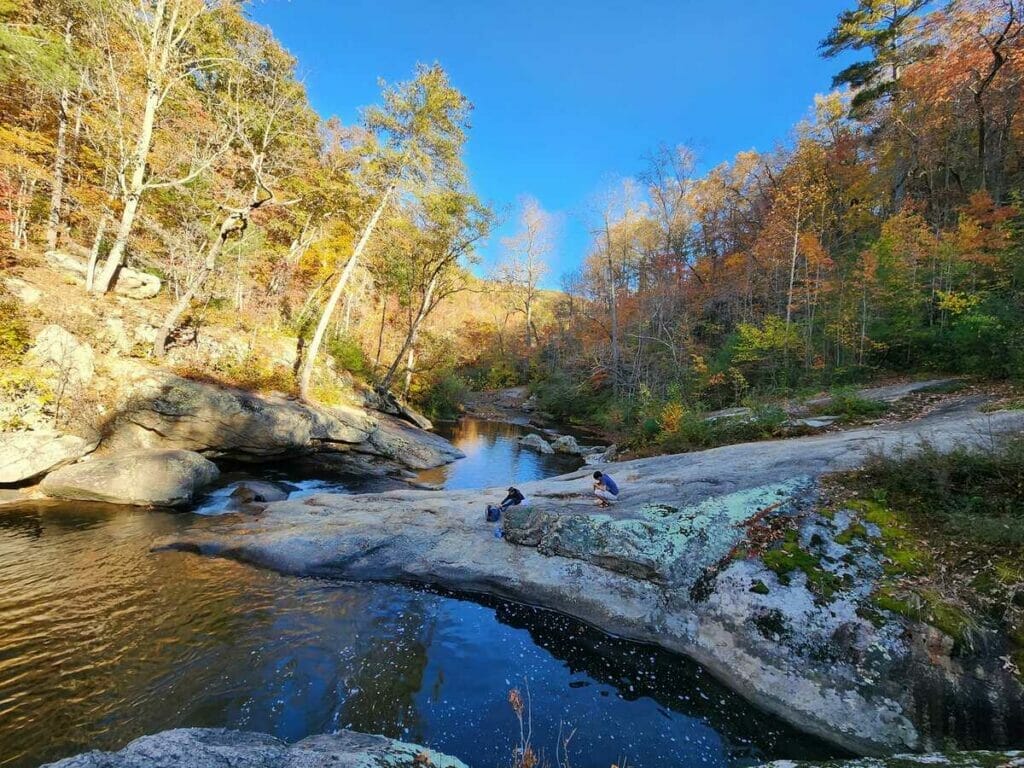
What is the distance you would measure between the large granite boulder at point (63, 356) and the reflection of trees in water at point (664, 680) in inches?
467

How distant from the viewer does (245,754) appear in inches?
101

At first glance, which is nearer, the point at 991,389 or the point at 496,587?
the point at 496,587

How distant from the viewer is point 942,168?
22875 millimetres

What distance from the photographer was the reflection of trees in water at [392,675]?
4.27 meters

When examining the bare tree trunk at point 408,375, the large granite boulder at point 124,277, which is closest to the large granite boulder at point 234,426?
the large granite boulder at point 124,277

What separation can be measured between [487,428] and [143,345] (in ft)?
59.7

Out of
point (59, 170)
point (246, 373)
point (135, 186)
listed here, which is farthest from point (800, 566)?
point (59, 170)

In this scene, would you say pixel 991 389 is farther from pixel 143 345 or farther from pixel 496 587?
pixel 143 345

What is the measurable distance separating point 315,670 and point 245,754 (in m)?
2.70

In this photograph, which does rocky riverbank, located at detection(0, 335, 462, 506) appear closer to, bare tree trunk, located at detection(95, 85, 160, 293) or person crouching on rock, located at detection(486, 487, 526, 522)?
bare tree trunk, located at detection(95, 85, 160, 293)

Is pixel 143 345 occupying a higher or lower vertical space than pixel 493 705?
higher

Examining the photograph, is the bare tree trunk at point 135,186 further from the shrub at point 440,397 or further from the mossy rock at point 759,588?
the mossy rock at point 759,588

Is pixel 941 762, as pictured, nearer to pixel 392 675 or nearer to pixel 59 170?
pixel 392 675

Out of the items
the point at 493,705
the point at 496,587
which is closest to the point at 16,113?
the point at 496,587
